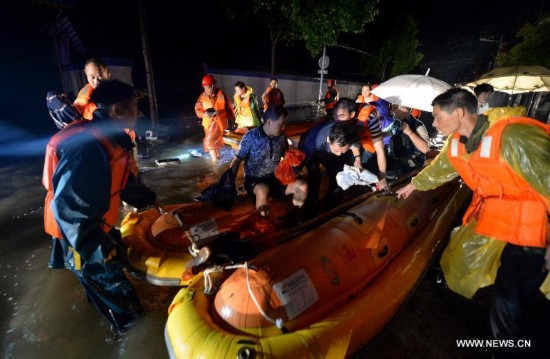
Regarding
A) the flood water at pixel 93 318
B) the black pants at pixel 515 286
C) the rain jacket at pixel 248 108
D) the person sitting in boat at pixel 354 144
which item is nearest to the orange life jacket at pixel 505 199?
the black pants at pixel 515 286

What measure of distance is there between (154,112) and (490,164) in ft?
32.0

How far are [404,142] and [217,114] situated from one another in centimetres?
425

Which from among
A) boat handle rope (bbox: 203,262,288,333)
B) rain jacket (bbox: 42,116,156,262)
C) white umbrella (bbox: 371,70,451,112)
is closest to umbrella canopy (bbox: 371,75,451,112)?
white umbrella (bbox: 371,70,451,112)

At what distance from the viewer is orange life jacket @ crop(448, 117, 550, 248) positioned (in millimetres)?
1922

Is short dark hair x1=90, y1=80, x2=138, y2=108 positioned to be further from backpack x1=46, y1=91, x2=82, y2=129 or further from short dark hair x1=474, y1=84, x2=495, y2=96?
short dark hair x1=474, y1=84, x2=495, y2=96

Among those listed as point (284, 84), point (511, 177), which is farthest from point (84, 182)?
point (284, 84)

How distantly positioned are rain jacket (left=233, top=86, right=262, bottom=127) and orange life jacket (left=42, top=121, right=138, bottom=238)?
5.49m

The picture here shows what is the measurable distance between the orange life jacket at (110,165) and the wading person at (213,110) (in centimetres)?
470

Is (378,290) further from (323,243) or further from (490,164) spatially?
(490,164)

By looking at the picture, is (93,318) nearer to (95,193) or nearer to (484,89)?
(95,193)

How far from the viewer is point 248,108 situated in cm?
749

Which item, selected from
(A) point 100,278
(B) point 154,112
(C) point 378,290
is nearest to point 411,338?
(C) point 378,290

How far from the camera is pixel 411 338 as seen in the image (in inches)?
101

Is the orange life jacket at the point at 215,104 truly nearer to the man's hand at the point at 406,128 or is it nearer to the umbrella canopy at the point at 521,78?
the man's hand at the point at 406,128
